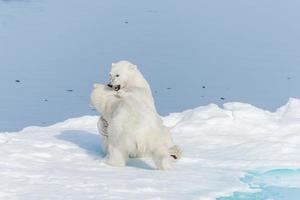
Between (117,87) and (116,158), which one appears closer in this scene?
(116,158)

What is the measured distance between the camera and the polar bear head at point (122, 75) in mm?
5496

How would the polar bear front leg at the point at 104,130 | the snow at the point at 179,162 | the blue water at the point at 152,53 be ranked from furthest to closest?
the blue water at the point at 152,53 < the polar bear front leg at the point at 104,130 < the snow at the point at 179,162

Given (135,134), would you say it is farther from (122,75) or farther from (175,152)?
(122,75)

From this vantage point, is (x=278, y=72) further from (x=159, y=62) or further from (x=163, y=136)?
(x=163, y=136)

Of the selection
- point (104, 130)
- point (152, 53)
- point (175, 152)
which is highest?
point (152, 53)

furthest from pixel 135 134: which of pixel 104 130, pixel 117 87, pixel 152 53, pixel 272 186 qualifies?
pixel 152 53

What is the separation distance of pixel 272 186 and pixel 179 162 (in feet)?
2.54

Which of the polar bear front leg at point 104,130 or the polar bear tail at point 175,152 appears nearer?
the polar bear tail at point 175,152

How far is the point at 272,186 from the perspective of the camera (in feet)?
16.0

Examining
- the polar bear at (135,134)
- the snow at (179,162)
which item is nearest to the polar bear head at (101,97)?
the polar bear at (135,134)

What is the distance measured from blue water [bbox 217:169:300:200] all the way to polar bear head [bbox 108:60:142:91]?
112 cm

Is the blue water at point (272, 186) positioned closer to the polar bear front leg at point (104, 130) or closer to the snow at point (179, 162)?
the snow at point (179, 162)

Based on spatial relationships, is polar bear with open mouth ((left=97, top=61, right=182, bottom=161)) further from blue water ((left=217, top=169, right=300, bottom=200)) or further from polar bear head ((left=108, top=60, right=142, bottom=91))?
blue water ((left=217, top=169, right=300, bottom=200))

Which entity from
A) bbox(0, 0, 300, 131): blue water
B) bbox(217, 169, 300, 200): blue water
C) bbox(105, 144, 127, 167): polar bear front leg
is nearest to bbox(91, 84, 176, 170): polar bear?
bbox(105, 144, 127, 167): polar bear front leg
